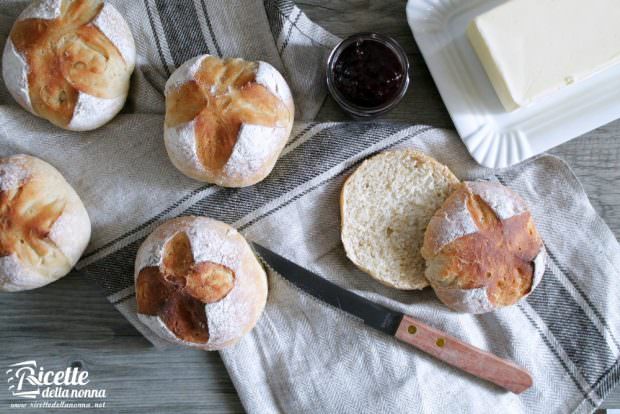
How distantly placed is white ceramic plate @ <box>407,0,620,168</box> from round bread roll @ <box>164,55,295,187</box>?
719 mm

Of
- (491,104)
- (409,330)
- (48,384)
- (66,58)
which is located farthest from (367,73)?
(48,384)

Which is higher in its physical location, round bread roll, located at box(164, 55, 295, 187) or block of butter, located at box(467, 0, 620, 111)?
block of butter, located at box(467, 0, 620, 111)

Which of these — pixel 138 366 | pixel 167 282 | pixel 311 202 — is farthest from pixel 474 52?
pixel 138 366

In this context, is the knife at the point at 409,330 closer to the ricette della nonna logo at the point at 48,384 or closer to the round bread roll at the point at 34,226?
the round bread roll at the point at 34,226

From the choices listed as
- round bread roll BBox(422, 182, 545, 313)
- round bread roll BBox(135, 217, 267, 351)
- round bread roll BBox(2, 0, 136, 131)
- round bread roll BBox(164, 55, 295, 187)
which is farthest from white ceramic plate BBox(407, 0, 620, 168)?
round bread roll BBox(2, 0, 136, 131)

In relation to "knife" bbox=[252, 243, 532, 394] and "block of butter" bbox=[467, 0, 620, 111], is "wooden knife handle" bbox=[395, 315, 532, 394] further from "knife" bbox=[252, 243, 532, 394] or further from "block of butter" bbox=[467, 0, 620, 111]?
"block of butter" bbox=[467, 0, 620, 111]

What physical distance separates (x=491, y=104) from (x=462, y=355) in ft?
3.64

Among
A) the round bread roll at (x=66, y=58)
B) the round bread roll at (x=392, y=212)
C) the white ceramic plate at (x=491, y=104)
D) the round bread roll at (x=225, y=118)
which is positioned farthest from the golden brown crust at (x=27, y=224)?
the white ceramic plate at (x=491, y=104)

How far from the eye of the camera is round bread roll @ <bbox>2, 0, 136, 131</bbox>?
266 cm

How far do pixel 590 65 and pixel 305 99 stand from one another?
3.98 ft

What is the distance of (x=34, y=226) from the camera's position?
8.61ft

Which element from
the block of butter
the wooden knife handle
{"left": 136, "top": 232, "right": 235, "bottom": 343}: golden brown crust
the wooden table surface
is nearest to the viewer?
{"left": 136, "top": 232, "right": 235, "bottom": 343}: golden brown crust

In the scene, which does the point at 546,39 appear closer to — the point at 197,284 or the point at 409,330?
the point at 409,330

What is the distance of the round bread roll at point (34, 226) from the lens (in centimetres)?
262
